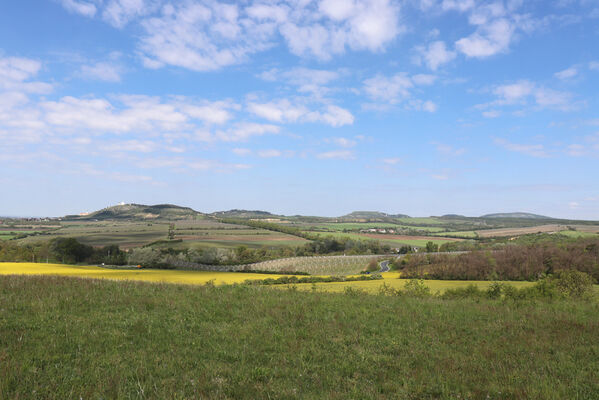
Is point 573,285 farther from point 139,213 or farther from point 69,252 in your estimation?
point 139,213

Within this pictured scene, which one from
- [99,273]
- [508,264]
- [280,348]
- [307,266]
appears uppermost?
[280,348]

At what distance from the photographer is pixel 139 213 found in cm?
17325

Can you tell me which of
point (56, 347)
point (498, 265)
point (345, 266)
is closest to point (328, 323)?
point (56, 347)

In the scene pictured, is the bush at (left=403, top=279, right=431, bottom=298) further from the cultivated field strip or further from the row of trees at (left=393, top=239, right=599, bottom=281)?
the cultivated field strip

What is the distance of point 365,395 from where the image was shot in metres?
6.08

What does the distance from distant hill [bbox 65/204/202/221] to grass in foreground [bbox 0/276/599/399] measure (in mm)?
159723

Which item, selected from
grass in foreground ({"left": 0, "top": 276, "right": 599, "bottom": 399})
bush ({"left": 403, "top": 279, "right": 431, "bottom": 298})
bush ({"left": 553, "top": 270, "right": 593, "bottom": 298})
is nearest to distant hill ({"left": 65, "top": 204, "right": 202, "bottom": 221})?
bush ({"left": 403, "top": 279, "right": 431, "bottom": 298})

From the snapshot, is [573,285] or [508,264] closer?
[573,285]

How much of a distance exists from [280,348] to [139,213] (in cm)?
18211

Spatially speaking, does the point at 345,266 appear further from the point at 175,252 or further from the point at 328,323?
the point at 328,323

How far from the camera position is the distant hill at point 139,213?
16600cm

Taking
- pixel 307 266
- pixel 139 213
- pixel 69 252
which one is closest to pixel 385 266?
pixel 307 266

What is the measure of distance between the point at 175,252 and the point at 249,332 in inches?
2779

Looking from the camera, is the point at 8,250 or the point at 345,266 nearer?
the point at 8,250
